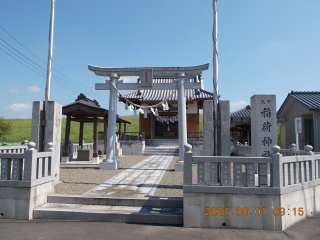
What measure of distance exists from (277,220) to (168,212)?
224cm

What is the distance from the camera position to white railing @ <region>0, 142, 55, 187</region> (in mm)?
5207

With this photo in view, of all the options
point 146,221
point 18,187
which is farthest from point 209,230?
point 18,187

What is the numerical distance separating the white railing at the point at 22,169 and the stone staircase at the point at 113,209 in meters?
0.67

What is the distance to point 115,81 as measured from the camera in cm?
1074

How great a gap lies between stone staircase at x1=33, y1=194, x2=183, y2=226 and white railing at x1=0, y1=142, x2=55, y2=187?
0.67m

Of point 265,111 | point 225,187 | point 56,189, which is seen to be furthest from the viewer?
point 56,189

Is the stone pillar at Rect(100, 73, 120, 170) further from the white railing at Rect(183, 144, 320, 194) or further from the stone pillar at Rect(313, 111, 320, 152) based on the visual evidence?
the stone pillar at Rect(313, 111, 320, 152)

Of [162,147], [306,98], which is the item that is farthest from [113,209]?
[162,147]

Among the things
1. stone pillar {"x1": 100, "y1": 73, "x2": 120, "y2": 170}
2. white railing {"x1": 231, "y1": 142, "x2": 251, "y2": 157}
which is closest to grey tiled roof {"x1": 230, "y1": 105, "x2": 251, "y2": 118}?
white railing {"x1": 231, "y1": 142, "x2": 251, "y2": 157}

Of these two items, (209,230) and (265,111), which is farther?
(265,111)

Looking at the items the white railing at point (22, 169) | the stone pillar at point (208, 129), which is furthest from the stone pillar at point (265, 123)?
the white railing at point (22, 169)

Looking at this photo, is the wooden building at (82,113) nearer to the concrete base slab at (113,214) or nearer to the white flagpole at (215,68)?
the concrete base slab at (113,214)

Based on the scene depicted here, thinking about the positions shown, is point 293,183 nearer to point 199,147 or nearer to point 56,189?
point 56,189

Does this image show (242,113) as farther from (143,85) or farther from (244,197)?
(244,197)
